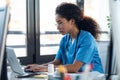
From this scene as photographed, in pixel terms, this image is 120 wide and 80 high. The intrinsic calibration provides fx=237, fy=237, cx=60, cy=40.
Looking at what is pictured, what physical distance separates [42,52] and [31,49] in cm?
16

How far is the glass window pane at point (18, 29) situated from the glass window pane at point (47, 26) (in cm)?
22

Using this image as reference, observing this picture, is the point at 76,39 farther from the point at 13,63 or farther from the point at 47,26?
the point at 47,26

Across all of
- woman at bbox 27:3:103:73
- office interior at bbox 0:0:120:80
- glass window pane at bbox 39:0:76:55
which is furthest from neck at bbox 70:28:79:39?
glass window pane at bbox 39:0:76:55

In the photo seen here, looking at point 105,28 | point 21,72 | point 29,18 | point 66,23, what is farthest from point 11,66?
point 105,28

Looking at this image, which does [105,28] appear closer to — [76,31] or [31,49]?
[31,49]

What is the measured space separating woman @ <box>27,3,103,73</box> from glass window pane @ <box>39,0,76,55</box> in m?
0.84

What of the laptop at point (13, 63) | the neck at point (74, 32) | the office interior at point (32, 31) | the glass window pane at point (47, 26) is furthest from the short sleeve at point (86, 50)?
the glass window pane at point (47, 26)

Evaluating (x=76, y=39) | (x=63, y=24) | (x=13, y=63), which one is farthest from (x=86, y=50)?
(x=13, y=63)

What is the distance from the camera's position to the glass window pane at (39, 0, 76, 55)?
113 inches

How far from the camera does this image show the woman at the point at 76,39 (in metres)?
1.78

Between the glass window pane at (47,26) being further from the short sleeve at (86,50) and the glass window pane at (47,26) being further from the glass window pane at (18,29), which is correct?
the short sleeve at (86,50)

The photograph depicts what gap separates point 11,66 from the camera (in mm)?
1532

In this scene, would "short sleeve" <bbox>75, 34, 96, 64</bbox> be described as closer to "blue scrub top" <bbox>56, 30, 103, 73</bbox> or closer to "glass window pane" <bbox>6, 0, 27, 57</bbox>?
"blue scrub top" <bbox>56, 30, 103, 73</bbox>

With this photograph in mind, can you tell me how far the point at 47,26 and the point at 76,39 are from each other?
1.08 meters
